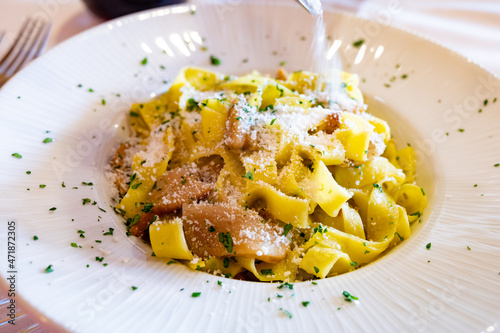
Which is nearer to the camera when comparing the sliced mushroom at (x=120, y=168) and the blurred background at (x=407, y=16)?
the sliced mushroom at (x=120, y=168)

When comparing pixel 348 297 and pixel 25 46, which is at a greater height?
pixel 25 46

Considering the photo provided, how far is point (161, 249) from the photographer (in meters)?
2.73

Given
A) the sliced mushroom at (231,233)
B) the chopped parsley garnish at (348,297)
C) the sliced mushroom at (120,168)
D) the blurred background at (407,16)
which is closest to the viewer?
the chopped parsley garnish at (348,297)

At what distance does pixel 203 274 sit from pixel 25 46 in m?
3.30

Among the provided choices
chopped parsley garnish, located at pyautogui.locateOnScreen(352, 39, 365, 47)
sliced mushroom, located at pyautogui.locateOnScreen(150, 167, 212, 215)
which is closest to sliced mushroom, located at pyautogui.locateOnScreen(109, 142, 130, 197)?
sliced mushroom, located at pyautogui.locateOnScreen(150, 167, 212, 215)

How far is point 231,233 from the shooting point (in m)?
2.84

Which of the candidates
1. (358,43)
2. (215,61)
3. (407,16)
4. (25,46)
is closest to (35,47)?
(25,46)

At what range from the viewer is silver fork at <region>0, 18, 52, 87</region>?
4066 millimetres

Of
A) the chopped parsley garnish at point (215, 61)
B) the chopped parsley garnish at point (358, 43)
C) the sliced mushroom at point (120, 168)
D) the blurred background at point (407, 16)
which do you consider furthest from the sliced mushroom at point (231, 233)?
the blurred background at point (407, 16)

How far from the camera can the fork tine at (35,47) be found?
4105 mm

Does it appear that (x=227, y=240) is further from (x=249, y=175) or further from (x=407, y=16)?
(x=407, y=16)

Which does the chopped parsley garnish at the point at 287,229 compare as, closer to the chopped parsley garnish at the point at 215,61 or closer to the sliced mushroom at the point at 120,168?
the sliced mushroom at the point at 120,168

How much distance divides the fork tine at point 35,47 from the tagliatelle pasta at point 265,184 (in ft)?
4.26

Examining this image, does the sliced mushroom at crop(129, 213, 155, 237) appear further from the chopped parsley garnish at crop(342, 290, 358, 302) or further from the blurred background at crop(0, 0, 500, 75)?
the blurred background at crop(0, 0, 500, 75)
